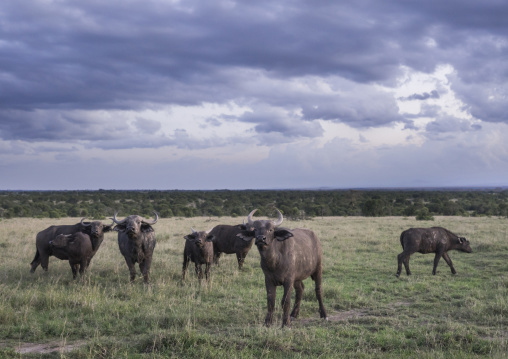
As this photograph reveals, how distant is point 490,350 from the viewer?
6352mm

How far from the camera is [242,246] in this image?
1367cm

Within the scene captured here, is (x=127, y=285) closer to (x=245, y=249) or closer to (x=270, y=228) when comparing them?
(x=245, y=249)

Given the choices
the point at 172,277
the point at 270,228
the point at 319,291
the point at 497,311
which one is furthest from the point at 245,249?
the point at 497,311

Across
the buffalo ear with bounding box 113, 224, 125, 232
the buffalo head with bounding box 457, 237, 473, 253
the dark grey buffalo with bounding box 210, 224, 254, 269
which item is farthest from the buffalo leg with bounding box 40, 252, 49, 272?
the buffalo head with bounding box 457, 237, 473, 253

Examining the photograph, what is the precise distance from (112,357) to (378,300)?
6466mm

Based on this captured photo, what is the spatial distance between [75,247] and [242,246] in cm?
487

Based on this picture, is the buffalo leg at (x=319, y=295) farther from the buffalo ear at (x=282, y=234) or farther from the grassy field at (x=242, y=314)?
the buffalo ear at (x=282, y=234)

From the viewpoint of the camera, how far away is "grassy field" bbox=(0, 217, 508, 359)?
6441mm

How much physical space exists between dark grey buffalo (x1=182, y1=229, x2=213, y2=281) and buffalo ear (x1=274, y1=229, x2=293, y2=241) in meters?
4.13

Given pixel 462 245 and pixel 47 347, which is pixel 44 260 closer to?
pixel 47 347

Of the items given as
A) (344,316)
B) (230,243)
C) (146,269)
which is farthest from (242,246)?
(344,316)

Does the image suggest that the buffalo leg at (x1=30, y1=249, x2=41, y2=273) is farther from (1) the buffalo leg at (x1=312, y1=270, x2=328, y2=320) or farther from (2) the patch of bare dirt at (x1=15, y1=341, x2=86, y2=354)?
(1) the buffalo leg at (x1=312, y1=270, x2=328, y2=320)

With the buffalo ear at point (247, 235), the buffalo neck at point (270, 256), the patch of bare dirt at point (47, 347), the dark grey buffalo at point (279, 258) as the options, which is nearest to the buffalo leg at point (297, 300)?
the dark grey buffalo at point (279, 258)

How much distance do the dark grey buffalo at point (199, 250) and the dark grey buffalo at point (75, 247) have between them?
105 inches
